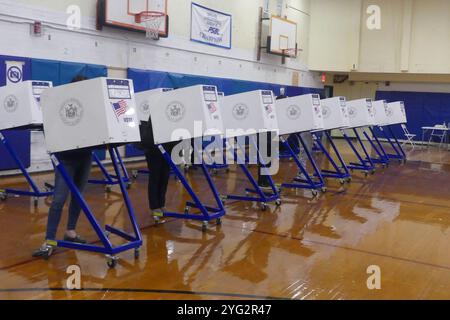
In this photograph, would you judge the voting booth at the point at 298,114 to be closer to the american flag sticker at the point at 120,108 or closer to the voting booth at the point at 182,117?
the voting booth at the point at 182,117

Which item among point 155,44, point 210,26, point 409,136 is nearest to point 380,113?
point 210,26

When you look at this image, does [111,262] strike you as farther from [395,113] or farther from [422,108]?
[422,108]

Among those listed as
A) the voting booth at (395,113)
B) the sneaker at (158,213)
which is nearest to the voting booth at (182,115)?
the sneaker at (158,213)

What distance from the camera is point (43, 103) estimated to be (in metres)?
3.75

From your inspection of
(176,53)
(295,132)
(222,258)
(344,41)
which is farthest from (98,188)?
(344,41)

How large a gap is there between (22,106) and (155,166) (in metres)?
1.80

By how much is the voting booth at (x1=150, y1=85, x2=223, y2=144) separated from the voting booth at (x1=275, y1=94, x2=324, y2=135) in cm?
216

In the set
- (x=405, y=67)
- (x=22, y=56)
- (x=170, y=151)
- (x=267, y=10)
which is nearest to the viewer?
(x=170, y=151)

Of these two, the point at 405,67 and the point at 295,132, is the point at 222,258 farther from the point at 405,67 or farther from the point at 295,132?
the point at 405,67

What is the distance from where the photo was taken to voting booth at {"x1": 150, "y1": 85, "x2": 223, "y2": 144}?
463 centimetres

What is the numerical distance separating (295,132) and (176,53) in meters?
4.80

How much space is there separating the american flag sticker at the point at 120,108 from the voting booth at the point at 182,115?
3.27 ft

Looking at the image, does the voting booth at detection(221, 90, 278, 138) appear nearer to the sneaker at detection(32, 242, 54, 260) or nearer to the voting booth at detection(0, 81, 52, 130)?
the voting booth at detection(0, 81, 52, 130)

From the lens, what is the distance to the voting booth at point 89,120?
3.51 m
